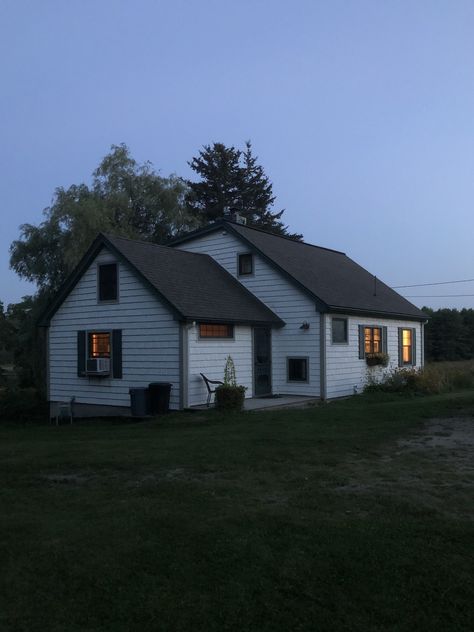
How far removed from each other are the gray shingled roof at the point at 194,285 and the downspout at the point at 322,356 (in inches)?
53.9

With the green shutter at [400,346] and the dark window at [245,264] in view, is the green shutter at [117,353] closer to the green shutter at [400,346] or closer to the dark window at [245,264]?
the dark window at [245,264]

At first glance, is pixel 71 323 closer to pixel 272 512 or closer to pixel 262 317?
pixel 262 317

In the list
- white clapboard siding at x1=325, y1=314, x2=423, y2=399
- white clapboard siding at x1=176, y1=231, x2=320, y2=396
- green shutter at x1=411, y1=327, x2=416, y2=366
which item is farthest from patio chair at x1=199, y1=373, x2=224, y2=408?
green shutter at x1=411, y1=327, x2=416, y2=366

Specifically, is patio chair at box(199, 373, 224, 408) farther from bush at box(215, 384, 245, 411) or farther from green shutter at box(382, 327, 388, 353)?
green shutter at box(382, 327, 388, 353)

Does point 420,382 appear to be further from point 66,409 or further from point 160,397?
point 66,409

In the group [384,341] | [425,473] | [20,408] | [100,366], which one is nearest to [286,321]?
[384,341]

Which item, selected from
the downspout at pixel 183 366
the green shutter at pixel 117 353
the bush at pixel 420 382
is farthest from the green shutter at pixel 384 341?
the green shutter at pixel 117 353

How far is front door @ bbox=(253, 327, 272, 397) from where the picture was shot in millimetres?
19161

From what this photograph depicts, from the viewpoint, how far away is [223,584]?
462 centimetres

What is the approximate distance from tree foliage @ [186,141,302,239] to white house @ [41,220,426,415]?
102 feet

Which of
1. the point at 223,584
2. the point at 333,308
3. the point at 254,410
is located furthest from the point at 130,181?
the point at 223,584

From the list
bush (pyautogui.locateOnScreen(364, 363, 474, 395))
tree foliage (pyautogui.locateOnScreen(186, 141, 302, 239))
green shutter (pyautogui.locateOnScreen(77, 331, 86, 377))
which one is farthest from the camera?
tree foliage (pyautogui.locateOnScreen(186, 141, 302, 239))

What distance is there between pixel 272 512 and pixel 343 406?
10.7m

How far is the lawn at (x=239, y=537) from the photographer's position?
166 inches
